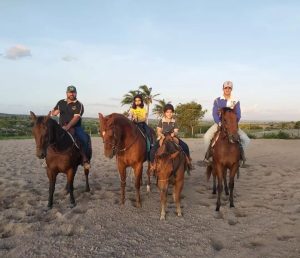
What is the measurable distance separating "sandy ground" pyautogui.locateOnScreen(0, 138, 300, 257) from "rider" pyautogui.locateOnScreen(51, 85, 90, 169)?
4.46ft

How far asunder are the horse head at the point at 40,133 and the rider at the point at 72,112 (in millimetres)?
1395

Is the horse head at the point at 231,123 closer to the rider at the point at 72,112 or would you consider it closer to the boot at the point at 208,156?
the boot at the point at 208,156

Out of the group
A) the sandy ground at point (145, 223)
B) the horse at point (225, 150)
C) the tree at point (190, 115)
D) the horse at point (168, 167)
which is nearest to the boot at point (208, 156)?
the horse at point (225, 150)

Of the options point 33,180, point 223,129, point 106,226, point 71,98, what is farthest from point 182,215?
point 33,180

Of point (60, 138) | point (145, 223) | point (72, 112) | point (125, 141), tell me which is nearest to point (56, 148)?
point (60, 138)

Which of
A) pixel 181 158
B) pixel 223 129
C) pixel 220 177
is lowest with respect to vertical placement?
pixel 220 177

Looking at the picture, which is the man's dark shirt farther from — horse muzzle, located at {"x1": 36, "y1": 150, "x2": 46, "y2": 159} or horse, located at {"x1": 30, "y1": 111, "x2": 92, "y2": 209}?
horse muzzle, located at {"x1": 36, "y1": 150, "x2": 46, "y2": 159}

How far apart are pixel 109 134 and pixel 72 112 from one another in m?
2.01

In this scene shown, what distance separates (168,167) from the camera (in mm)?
6137

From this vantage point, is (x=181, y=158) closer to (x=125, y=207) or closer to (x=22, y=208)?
(x=125, y=207)

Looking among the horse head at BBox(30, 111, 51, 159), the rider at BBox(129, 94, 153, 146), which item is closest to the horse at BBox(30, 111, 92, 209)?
the horse head at BBox(30, 111, 51, 159)

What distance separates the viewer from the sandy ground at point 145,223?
5016mm

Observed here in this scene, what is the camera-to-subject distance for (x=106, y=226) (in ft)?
20.2

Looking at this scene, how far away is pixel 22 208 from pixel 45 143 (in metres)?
1.80
